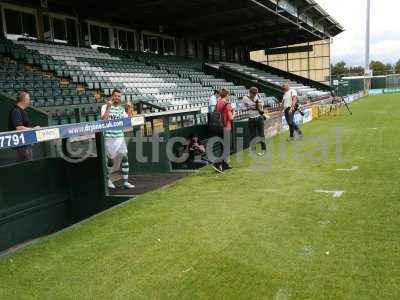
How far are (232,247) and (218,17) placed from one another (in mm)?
24201

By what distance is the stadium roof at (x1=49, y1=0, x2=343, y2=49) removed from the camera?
21.7 meters

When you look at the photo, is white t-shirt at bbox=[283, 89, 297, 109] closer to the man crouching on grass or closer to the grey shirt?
the grey shirt

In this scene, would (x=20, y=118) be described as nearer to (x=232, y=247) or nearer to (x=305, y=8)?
(x=232, y=247)

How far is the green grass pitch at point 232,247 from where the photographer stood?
12.0 ft

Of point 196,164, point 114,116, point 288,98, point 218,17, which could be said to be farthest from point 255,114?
point 218,17

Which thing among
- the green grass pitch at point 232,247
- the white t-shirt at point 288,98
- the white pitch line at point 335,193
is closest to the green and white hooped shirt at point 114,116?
the green grass pitch at point 232,247

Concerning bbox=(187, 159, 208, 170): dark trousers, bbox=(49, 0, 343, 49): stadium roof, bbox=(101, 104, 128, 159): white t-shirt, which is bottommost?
bbox=(187, 159, 208, 170): dark trousers

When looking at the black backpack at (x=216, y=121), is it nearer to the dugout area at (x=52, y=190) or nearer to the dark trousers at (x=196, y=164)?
the dark trousers at (x=196, y=164)

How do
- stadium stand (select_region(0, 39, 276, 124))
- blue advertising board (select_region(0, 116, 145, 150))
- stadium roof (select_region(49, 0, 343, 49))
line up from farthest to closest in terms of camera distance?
stadium roof (select_region(49, 0, 343, 49)) → stadium stand (select_region(0, 39, 276, 124)) → blue advertising board (select_region(0, 116, 145, 150))

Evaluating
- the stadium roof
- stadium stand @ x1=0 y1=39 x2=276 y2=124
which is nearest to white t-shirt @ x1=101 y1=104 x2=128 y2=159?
stadium stand @ x1=0 y1=39 x2=276 y2=124

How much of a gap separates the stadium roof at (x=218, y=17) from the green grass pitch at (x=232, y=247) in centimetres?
1626

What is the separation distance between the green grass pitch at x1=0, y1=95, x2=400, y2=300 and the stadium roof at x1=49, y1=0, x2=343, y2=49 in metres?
16.3

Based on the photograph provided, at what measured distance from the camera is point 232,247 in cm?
453

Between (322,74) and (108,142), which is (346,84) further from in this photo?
(108,142)
